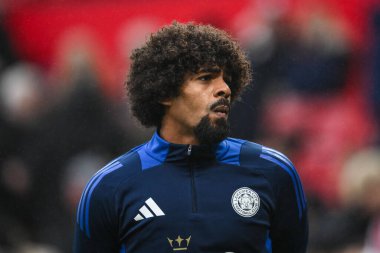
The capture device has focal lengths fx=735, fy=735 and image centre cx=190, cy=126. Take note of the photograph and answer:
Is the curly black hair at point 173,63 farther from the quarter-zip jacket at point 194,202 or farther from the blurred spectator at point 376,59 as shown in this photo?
the blurred spectator at point 376,59

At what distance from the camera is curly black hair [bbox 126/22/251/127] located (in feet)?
9.56

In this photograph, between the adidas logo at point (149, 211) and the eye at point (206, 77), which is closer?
the adidas logo at point (149, 211)

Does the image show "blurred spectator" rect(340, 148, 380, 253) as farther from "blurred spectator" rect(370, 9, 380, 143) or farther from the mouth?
the mouth

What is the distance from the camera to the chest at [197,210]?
2.61 m

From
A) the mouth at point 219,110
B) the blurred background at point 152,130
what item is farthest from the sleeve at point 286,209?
the blurred background at point 152,130

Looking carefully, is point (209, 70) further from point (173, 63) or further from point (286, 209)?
point (286, 209)

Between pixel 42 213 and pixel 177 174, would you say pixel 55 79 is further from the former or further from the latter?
pixel 177 174

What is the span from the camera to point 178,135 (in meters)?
2.86

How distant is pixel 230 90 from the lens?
296 centimetres

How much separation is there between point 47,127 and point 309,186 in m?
1.98

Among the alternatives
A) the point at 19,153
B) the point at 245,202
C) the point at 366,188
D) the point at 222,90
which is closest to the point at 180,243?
the point at 245,202

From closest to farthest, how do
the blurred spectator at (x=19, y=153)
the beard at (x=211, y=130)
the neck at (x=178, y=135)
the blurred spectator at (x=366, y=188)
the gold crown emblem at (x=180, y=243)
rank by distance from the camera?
the gold crown emblem at (x=180, y=243)
the beard at (x=211, y=130)
the neck at (x=178, y=135)
the blurred spectator at (x=366, y=188)
the blurred spectator at (x=19, y=153)

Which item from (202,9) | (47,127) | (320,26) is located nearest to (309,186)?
(320,26)

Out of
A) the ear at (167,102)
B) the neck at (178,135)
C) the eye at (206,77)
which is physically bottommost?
the neck at (178,135)
